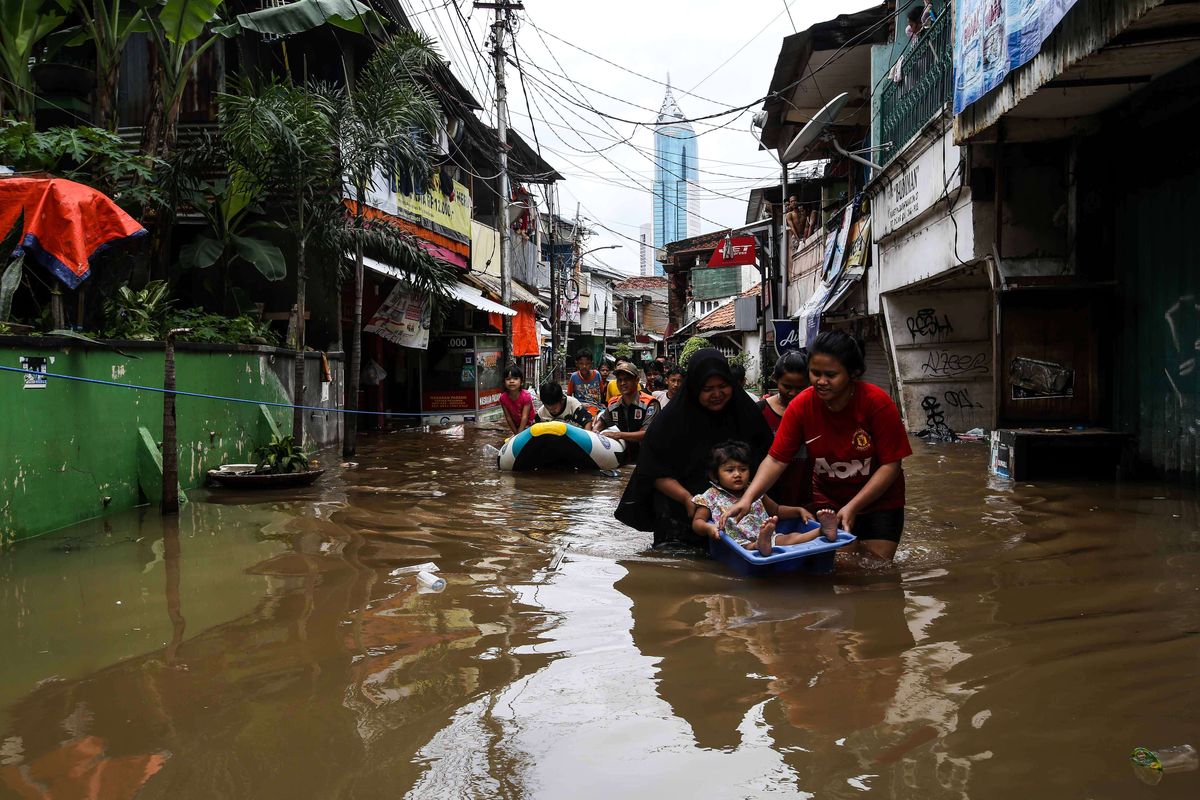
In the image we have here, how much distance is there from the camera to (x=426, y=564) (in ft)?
19.7

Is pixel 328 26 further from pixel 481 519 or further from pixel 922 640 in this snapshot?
pixel 922 640

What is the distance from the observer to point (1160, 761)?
2.80m

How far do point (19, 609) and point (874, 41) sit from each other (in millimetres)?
16609

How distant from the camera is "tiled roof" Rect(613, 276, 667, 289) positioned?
6856 centimetres

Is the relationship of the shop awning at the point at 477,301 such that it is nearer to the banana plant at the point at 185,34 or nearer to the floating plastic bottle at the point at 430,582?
the banana plant at the point at 185,34

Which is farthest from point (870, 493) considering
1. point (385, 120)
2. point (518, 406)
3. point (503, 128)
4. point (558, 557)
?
point (503, 128)

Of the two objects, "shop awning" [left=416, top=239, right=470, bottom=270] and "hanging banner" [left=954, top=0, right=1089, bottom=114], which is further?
"shop awning" [left=416, top=239, right=470, bottom=270]

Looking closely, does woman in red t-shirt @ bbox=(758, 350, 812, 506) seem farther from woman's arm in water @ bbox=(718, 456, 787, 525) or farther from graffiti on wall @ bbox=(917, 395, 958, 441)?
graffiti on wall @ bbox=(917, 395, 958, 441)

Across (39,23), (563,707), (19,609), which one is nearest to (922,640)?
(563,707)

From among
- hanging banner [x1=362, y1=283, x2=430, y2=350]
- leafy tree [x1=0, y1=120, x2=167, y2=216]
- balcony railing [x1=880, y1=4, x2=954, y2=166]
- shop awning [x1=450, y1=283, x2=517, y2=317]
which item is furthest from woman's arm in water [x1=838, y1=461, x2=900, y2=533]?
shop awning [x1=450, y1=283, x2=517, y2=317]

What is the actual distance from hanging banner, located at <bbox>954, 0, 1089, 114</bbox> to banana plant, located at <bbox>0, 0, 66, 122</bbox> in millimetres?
10455

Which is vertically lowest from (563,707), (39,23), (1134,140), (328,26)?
(563,707)

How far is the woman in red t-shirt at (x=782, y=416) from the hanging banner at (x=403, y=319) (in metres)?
11.5

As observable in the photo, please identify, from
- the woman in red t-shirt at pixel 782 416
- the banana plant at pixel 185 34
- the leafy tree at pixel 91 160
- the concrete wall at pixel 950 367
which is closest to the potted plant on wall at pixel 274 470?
the leafy tree at pixel 91 160
